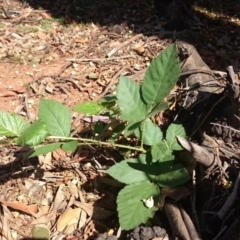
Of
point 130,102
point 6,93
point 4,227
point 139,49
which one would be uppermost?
point 130,102

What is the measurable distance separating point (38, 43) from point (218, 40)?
132 cm

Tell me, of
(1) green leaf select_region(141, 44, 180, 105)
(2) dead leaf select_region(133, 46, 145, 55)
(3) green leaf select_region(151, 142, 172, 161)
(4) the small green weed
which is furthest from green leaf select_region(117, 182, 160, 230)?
(2) dead leaf select_region(133, 46, 145, 55)

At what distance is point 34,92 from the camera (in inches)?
118

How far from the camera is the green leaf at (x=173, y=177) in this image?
186 centimetres

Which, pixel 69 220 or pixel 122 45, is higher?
pixel 122 45

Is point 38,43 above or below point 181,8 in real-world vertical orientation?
below

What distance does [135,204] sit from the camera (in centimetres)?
184

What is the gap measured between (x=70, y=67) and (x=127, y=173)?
4.86ft

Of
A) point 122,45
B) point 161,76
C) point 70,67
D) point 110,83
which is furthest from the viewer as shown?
point 122,45

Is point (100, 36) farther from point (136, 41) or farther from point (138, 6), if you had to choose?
point (138, 6)

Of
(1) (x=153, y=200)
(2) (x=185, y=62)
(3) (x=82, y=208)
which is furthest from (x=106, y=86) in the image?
(1) (x=153, y=200)

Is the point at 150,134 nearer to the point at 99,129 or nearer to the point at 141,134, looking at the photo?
the point at 141,134

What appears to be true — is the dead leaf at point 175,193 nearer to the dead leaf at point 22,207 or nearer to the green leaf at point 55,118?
the green leaf at point 55,118

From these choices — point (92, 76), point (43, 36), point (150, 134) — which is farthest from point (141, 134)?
point (43, 36)
